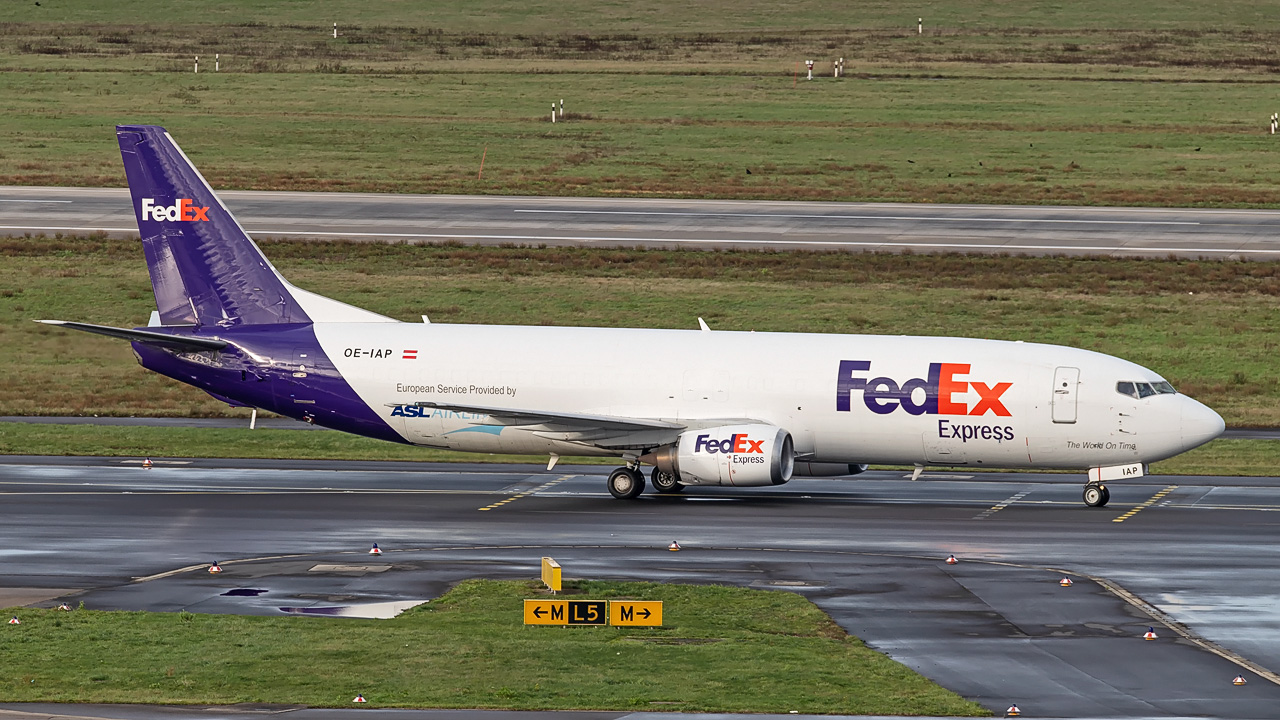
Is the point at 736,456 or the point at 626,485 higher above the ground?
the point at 736,456

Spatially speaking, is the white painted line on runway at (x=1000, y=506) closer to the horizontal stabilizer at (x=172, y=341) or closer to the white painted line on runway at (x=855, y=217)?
the horizontal stabilizer at (x=172, y=341)

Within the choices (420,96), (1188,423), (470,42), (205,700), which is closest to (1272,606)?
(1188,423)

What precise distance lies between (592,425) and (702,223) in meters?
39.5

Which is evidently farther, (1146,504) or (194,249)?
(194,249)

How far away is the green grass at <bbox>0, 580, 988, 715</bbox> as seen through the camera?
22859 millimetres

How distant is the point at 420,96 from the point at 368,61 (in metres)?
23.2

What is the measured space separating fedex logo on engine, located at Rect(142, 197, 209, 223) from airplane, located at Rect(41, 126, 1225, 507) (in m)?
0.06

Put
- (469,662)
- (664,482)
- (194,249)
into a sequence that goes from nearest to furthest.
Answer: (469,662)
(664,482)
(194,249)

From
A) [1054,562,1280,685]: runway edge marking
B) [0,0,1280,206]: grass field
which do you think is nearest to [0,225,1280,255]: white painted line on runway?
[0,0,1280,206]: grass field

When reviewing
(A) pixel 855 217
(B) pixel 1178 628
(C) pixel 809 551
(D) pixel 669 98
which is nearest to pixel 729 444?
(C) pixel 809 551

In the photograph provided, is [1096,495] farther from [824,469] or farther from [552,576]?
[552,576]

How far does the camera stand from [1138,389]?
1657 inches

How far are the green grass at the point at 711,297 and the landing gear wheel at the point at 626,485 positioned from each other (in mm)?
21835

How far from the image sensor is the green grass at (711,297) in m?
62.5
